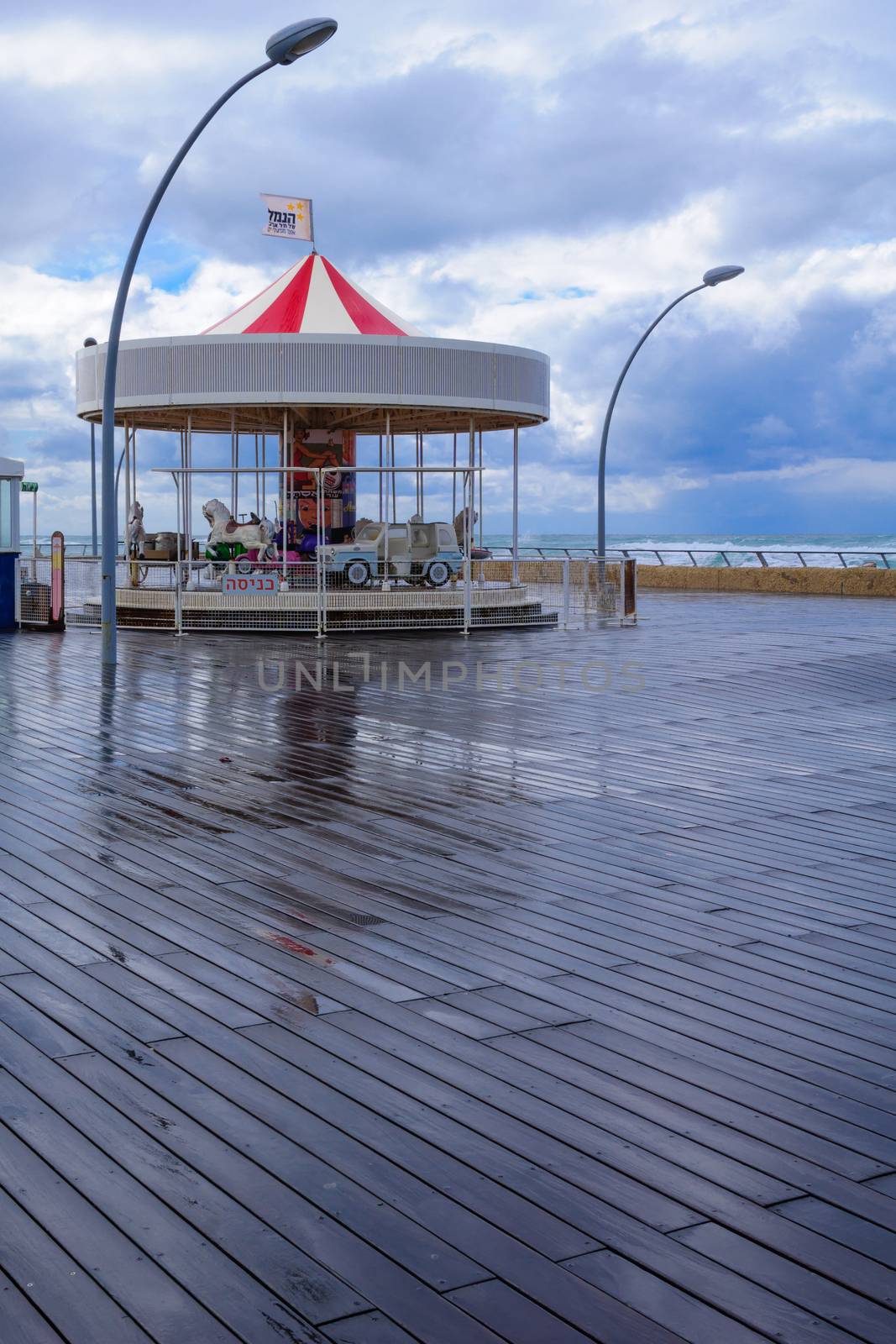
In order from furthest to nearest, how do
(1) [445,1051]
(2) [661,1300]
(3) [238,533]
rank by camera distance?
(3) [238,533]
(1) [445,1051]
(2) [661,1300]

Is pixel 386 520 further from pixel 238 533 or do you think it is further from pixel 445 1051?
pixel 445 1051

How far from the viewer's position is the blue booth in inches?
933

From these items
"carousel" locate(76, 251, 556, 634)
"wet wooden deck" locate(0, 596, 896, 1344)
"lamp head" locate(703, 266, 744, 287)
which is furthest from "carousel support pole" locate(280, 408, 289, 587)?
"wet wooden deck" locate(0, 596, 896, 1344)

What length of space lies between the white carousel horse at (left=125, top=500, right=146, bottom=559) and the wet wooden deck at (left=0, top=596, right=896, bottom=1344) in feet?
60.7

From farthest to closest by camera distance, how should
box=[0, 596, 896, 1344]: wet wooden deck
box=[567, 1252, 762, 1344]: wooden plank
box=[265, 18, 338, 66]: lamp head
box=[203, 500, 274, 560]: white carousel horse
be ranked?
box=[203, 500, 274, 560]: white carousel horse, box=[265, 18, 338, 66]: lamp head, box=[0, 596, 896, 1344]: wet wooden deck, box=[567, 1252, 762, 1344]: wooden plank

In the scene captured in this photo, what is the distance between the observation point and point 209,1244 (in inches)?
129

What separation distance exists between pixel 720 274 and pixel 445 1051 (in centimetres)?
2656

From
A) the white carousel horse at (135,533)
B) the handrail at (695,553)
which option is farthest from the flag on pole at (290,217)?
the handrail at (695,553)

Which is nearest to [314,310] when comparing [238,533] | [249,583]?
[238,533]

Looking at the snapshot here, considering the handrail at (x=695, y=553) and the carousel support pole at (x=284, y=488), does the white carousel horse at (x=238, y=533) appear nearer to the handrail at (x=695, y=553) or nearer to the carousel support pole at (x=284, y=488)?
the carousel support pole at (x=284, y=488)

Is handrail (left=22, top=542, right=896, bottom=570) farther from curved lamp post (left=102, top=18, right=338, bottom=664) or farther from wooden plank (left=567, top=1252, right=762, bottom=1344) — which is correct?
wooden plank (left=567, top=1252, right=762, bottom=1344)

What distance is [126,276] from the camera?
17281 mm

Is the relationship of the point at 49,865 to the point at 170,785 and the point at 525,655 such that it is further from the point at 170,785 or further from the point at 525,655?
the point at 525,655

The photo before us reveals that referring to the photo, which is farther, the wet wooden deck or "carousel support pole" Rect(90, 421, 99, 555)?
"carousel support pole" Rect(90, 421, 99, 555)
